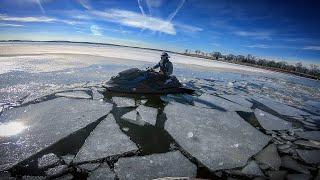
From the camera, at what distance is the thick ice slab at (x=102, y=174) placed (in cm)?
420

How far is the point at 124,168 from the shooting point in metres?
4.57

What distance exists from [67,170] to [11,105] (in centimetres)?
423

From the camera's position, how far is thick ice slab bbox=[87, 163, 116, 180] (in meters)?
4.20

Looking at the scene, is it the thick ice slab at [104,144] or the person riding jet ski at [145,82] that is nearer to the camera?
the thick ice slab at [104,144]

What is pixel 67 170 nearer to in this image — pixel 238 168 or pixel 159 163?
pixel 159 163

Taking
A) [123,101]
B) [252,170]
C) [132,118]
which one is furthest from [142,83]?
[252,170]

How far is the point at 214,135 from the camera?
6770mm

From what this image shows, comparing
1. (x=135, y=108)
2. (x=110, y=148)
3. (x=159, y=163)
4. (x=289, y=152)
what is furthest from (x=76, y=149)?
(x=289, y=152)

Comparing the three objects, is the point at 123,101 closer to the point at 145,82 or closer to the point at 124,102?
the point at 124,102

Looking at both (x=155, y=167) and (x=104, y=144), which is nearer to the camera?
(x=155, y=167)

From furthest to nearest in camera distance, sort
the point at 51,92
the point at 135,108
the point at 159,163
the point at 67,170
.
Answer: the point at 51,92
the point at 135,108
the point at 159,163
the point at 67,170

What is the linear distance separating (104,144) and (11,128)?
2157mm

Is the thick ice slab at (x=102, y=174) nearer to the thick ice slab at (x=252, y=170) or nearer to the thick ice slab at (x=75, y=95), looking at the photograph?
the thick ice slab at (x=252, y=170)

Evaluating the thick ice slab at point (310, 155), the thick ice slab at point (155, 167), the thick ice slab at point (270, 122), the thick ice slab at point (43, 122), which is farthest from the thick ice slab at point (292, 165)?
the thick ice slab at point (43, 122)
